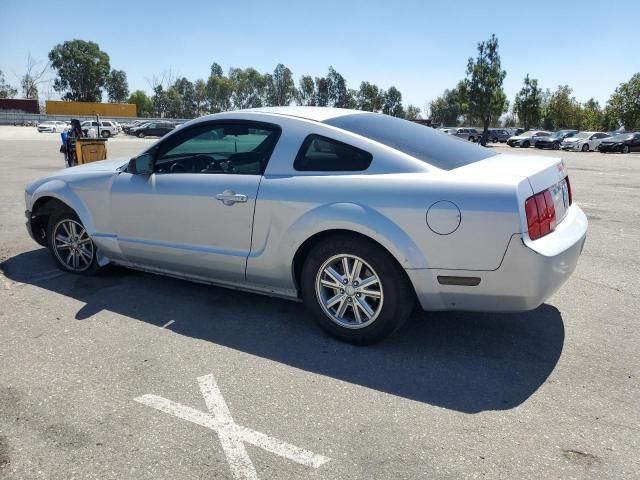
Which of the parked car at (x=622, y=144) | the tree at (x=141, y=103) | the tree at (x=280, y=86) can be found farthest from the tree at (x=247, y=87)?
the parked car at (x=622, y=144)

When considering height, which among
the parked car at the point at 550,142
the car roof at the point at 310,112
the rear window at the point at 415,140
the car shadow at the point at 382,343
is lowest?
the car shadow at the point at 382,343

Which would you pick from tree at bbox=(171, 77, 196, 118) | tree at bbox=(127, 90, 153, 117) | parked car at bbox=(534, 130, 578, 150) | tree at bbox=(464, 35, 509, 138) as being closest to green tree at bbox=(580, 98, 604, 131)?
tree at bbox=(464, 35, 509, 138)

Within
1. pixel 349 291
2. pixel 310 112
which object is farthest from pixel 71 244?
pixel 349 291

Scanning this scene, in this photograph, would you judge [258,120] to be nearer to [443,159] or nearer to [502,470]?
[443,159]

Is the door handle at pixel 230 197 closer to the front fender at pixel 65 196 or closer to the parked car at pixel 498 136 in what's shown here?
the front fender at pixel 65 196

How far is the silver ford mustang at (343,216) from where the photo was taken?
312cm

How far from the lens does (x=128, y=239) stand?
14.7 ft

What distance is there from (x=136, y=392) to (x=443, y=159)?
7.93ft

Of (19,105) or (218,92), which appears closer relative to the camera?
(19,105)

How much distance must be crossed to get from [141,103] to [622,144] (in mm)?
91661

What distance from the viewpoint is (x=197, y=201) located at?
13.2 feet

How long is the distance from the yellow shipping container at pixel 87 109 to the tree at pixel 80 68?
28.5m

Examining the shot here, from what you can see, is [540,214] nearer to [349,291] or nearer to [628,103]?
[349,291]

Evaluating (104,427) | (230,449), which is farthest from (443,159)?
(104,427)
